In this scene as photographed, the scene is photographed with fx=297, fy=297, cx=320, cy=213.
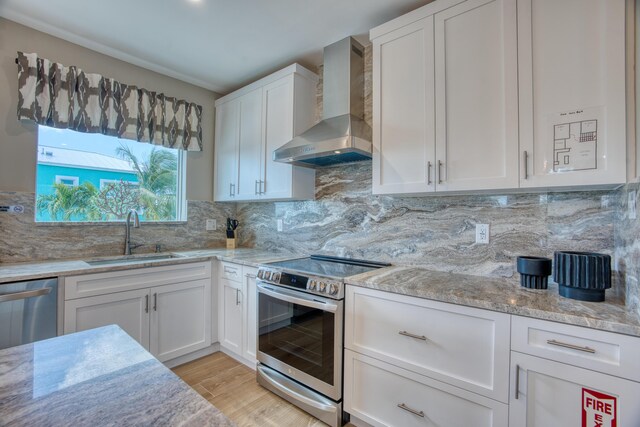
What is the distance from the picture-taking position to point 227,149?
3137 millimetres

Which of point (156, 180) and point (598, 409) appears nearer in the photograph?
point (598, 409)

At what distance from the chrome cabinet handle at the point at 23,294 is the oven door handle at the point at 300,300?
128 cm

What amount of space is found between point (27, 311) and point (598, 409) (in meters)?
2.82

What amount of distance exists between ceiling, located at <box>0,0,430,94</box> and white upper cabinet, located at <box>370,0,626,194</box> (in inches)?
13.2

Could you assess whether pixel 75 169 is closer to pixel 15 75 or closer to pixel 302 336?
pixel 15 75

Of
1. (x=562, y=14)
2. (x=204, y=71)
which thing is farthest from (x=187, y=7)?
(x=562, y=14)

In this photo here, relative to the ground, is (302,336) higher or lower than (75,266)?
lower

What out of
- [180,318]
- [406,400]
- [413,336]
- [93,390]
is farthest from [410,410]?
[180,318]

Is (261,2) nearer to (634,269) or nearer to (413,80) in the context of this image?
(413,80)

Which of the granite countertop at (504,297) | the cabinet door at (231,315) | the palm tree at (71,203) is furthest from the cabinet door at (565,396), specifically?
the palm tree at (71,203)

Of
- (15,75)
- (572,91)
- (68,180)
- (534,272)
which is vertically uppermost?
(15,75)

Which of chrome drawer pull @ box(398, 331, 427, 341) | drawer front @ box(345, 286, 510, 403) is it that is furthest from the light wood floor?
chrome drawer pull @ box(398, 331, 427, 341)

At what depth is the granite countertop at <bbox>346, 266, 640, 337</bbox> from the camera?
110cm

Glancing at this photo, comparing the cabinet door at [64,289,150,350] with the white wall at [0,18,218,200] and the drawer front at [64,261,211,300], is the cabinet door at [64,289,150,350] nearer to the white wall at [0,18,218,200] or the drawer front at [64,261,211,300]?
the drawer front at [64,261,211,300]
